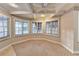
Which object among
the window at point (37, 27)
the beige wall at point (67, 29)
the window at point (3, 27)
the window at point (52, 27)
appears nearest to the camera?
the window at point (3, 27)

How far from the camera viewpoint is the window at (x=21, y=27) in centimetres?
160

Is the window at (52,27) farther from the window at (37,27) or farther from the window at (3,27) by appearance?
the window at (3,27)

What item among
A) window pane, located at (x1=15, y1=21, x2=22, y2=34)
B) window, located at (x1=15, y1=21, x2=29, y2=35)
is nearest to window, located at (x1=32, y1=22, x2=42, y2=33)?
window, located at (x1=15, y1=21, x2=29, y2=35)

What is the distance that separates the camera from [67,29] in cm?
280

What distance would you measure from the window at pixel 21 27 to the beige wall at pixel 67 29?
88cm

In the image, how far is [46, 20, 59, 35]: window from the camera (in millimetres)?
1952

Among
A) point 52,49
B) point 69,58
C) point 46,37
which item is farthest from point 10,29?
point 69,58

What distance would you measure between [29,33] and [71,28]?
166 cm

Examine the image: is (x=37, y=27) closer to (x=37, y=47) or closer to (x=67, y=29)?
(x=37, y=47)

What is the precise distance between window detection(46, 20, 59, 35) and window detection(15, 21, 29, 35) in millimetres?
432

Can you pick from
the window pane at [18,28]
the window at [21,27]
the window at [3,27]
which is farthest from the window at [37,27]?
the window at [3,27]

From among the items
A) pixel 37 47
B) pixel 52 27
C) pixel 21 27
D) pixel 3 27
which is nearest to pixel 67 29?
pixel 52 27

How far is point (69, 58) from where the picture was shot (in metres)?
0.59

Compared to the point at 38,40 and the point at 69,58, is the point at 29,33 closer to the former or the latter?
the point at 38,40
